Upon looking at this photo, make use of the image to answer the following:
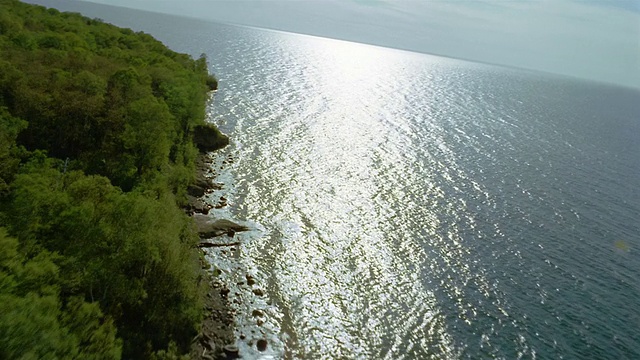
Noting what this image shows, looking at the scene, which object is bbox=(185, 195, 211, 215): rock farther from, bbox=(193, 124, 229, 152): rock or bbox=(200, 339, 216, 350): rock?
bbox=(200, 339, 216, 350): rock

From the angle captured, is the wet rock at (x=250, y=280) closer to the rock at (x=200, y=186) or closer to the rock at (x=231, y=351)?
the rock at (x=231, y=351)

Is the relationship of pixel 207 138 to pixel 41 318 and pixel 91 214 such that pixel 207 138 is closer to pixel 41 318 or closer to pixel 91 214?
pixel 91 214

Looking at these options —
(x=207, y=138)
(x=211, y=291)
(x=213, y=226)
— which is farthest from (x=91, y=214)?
(x=207, y=138)

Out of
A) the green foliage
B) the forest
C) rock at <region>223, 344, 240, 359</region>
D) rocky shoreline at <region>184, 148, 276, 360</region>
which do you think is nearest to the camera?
the green foliage

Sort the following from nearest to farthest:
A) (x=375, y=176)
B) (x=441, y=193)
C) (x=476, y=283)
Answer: (x=476, y=283) < (x=441, y=193) < (x=375, y=176)

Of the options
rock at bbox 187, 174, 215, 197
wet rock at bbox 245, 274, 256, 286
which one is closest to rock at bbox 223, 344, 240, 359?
Answer: wet rock at bbox 245, 274, 256, 286

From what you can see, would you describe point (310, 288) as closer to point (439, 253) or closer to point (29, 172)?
point (439, 253)

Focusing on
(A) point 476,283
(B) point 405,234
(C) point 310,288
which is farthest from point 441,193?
(C) point 310,288
